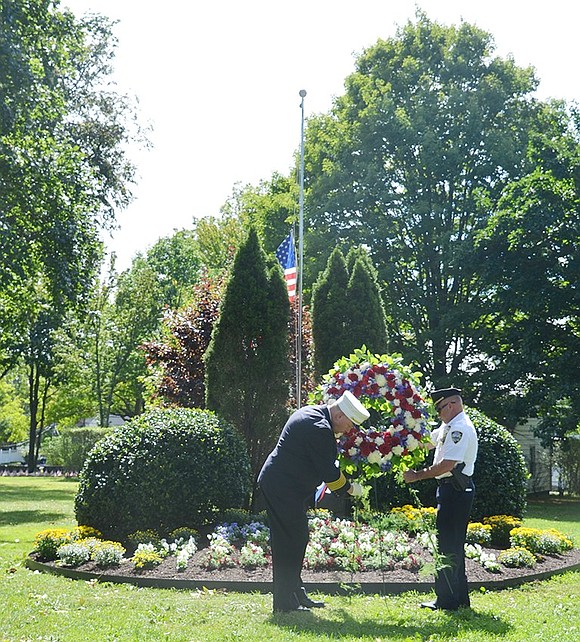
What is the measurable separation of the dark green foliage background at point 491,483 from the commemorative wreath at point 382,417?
15.8 feet

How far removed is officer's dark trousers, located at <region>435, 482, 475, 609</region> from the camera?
761 centimetres

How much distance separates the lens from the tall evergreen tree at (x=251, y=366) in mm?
14500

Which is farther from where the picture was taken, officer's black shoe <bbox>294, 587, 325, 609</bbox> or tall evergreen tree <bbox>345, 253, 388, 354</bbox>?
tall evergreen tree <bbox>345, 253, 388, 354</bbox>

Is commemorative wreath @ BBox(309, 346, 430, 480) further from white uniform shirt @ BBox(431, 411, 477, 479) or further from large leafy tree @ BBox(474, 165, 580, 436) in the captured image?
large leafy tree @ BBox(474, 165, 580, 436)

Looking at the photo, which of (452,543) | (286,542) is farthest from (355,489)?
(452,543)

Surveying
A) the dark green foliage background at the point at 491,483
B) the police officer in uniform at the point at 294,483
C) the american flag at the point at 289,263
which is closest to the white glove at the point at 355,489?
the police officer in uniform at the point at 294,483

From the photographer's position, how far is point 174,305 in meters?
49.9

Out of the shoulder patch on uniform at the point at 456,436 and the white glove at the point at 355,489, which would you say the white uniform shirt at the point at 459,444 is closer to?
the shoulder patch on uniform at the point at 456,436

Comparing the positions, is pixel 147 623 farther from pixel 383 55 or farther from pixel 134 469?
pixel 383 55

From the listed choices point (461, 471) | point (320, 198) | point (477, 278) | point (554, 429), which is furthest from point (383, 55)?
point (461, 471)

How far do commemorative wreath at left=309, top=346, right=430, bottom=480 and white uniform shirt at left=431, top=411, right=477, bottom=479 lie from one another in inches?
17.8

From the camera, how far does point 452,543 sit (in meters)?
7.69

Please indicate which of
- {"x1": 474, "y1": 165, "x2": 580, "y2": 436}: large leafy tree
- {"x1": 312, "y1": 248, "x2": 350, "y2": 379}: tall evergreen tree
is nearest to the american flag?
{"x1": 312, "y1": 248, "x2": 350, "y2": 379}: tall evergreen tree

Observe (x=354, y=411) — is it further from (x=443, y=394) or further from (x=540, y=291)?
(x=540, y=291)
